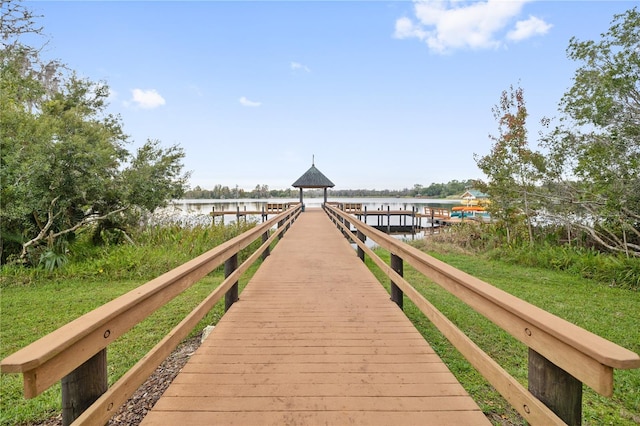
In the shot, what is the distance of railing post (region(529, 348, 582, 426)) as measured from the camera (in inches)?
48.0

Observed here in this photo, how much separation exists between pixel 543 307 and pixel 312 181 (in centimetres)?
1885

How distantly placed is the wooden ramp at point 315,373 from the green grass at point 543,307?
91cm

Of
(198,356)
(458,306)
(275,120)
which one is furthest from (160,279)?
(275,120)

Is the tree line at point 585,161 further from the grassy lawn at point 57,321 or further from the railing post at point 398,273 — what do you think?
the grassy lawn at point 57,321

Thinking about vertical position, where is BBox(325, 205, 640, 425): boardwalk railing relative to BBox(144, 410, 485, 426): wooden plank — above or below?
above

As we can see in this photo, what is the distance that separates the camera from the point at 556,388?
1264mm

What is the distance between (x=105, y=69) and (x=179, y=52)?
4806mm

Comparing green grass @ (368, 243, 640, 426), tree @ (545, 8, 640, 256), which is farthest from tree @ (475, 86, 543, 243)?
green grass @ (368, 243, 640, 426)

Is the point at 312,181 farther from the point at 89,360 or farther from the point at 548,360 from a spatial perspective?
the point at 548,360

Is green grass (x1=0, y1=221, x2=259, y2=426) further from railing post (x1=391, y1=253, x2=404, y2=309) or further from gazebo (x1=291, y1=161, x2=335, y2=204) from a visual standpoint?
gazebo (x1=291, y1=161, x2=335, y2=204)

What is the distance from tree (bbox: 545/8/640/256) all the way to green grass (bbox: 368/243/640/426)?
196 centimetres

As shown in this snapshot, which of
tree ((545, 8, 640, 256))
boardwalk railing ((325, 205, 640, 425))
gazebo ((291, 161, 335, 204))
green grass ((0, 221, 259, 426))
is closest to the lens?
boardwalk railing ((325, 205, 640, 425))

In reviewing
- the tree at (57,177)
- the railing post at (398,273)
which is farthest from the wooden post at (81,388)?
the tree at (57,177)

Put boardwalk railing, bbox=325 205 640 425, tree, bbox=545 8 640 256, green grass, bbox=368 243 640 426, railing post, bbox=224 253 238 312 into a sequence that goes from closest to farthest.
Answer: boardwalk railing, bbox=325 205 640 425 → green grass, bbox=368 243 640 426 → railing post, bbox=224 253 238 312 → tree, bbox=545 8 640 256
